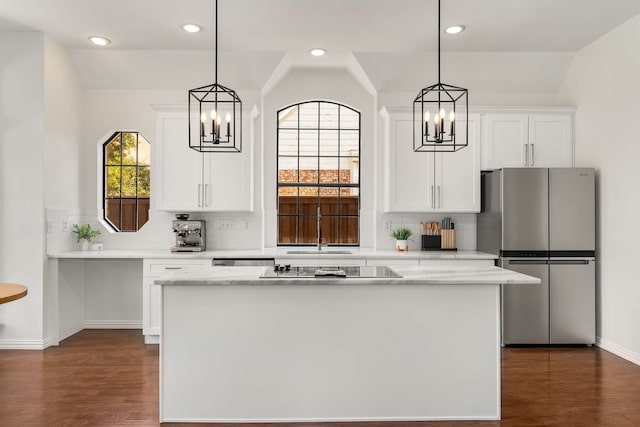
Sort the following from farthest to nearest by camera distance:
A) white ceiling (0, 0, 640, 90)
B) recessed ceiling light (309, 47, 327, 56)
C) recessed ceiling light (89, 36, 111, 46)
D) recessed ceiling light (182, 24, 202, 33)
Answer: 1. recessed ceiling light (309, 47, 327, 56)
2. recessed ceiling light (89, 36, 111, 46)
3. recessed ceiling light (182, 24, 202, 33)
4. white ceiling (0, 0, 640, 90)

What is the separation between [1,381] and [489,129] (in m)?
4.96

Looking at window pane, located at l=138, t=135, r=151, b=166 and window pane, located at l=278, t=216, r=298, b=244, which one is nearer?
window pane, located at l=138, t=135, r=151, b=166

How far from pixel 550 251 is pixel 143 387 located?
3857 mm

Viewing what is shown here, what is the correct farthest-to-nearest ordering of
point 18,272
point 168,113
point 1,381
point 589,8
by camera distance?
point 168,113
point 18,272
point 589,8
point 1,381

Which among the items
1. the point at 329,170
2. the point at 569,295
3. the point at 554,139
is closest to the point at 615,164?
the point at 554,139

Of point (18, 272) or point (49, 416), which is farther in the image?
point (18, 272)

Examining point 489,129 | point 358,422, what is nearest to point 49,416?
point 358,422

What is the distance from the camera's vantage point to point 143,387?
11.8 feet

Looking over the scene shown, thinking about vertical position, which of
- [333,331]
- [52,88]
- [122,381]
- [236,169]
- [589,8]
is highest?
[589,8]

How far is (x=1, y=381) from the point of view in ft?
12.1

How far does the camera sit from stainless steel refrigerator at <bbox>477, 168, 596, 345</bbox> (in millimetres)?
4703

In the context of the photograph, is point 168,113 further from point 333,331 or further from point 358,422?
point 358,422

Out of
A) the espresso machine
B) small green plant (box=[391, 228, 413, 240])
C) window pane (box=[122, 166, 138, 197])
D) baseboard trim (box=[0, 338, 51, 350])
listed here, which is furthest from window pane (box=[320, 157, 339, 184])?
baseboard trim (box=[0, 338, 51, 350])

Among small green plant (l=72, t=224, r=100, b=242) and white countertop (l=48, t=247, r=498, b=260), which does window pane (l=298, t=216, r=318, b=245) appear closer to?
white countertop (l=48, t=247, r=498, b=260)
